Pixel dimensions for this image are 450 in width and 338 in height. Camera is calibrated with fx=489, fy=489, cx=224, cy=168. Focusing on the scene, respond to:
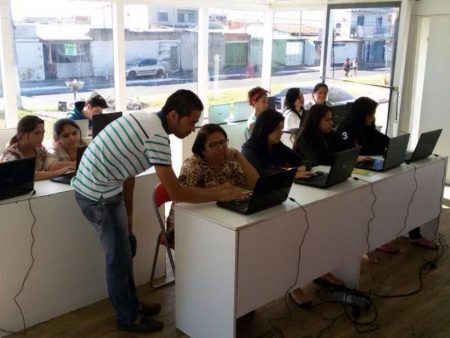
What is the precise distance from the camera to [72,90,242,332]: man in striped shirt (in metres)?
2.23

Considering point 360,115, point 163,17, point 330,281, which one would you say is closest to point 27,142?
point 330,281

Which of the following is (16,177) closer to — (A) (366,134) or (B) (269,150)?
(B) (269,150)

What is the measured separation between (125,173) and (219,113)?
10.9 feet

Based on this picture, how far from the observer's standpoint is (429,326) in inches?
113

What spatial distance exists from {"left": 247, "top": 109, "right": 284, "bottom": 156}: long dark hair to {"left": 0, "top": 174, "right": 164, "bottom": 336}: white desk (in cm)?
72

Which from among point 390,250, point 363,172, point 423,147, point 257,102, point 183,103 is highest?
point 183,103

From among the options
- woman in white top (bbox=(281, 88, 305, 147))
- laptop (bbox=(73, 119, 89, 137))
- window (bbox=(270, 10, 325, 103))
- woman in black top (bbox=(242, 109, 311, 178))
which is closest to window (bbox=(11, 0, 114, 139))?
laptop (bbox=(73, 119, 89, 137))

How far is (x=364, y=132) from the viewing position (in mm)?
3959

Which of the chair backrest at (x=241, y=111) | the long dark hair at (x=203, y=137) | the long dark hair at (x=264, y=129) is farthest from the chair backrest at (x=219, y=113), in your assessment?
the long dark hair at (x=203, y=137)

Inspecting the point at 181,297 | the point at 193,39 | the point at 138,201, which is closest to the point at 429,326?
the point at 181,297

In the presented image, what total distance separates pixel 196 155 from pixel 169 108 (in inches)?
23.5

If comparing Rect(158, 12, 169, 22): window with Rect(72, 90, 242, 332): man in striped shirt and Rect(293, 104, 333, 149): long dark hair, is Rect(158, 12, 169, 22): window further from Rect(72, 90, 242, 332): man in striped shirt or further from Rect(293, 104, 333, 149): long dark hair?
Rect(72, 90, 242, 332): man in striped shirt

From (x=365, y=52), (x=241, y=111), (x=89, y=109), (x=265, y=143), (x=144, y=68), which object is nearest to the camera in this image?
(x=265, y=143)

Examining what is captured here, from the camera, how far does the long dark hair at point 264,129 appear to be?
3.10 m
